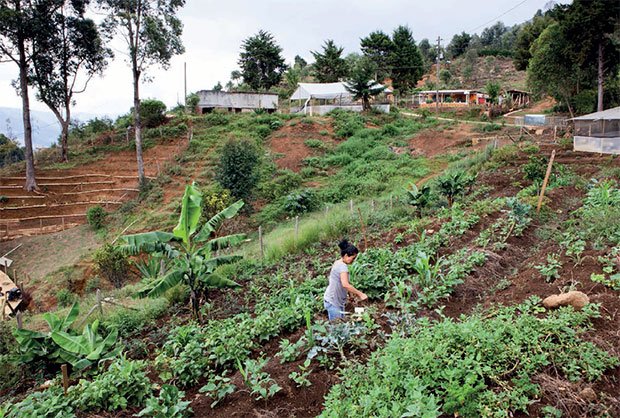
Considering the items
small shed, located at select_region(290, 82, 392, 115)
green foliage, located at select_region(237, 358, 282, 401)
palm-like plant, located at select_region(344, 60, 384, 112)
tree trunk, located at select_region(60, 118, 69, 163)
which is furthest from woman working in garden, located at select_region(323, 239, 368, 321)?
small shed, located at select_region(290, 82, 392, 115)

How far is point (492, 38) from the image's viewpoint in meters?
81.1

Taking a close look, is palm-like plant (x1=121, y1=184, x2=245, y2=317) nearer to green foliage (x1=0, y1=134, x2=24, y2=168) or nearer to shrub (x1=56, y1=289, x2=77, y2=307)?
shrub (x1=56, y1=289, x2=77, y2=307)

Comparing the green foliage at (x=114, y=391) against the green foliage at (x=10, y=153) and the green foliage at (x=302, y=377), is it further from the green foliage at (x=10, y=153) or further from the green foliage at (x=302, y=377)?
the green foliage at (x=10, y=153)

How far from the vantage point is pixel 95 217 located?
19.5 meters

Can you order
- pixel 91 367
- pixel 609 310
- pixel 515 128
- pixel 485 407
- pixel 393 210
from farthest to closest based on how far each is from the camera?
pixel 515 128, pixel 393 210, pixel 91 367, pixel 609 310, pixel 485 407

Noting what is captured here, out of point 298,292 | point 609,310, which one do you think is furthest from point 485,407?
point 298,292

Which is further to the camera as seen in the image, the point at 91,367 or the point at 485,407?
the point at 91,367

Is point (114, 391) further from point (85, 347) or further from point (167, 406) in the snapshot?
point (85, 347)

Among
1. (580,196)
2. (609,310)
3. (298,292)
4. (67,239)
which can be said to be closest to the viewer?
(609,310)

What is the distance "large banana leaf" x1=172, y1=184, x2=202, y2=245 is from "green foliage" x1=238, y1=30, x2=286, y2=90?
39.2 m

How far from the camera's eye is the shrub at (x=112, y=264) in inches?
529

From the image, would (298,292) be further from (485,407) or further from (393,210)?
(393,210)

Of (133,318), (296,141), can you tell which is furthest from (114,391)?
(296,141)

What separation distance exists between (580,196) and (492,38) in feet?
264
